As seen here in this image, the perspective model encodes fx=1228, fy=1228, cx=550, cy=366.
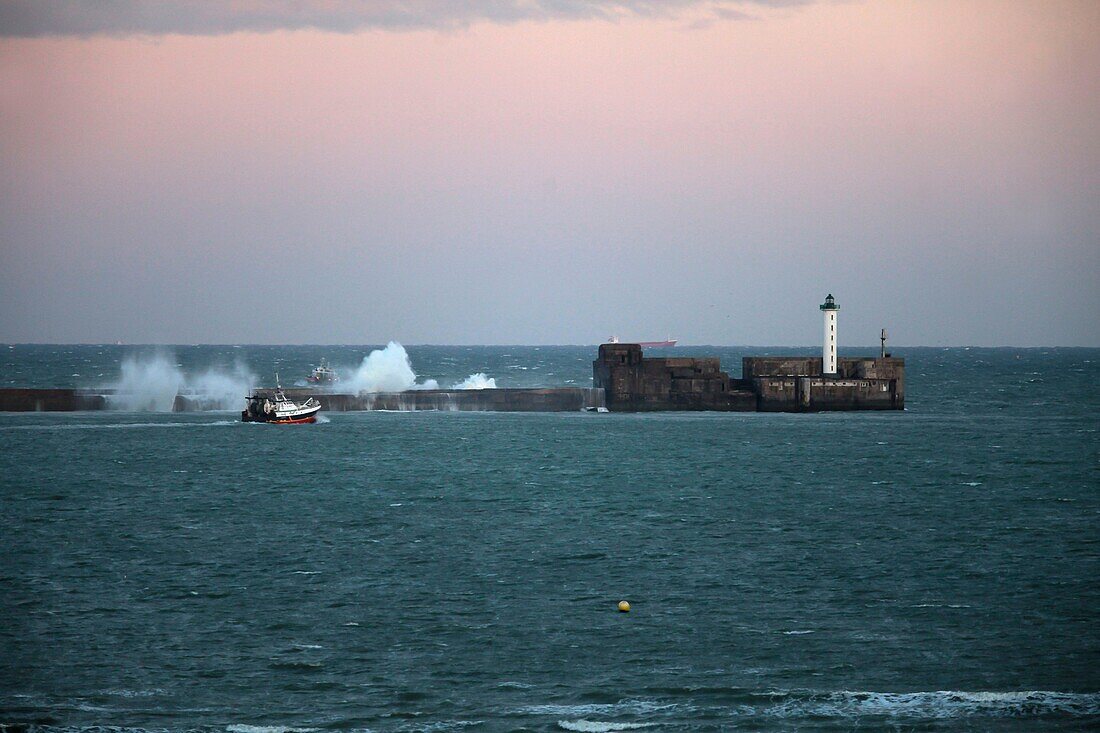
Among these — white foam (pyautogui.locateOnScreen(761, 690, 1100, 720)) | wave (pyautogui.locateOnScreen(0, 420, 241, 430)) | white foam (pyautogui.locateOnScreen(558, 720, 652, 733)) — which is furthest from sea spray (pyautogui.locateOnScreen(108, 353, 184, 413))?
white foam (pyautogui.locateOnScreen(761, 690, 1100, 720))

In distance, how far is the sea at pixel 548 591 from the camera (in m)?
22.3

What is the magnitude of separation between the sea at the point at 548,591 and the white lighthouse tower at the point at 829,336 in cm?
1996

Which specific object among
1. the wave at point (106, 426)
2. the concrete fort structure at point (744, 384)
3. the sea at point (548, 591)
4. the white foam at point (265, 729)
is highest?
the concrete fort structure at point (744, 384)

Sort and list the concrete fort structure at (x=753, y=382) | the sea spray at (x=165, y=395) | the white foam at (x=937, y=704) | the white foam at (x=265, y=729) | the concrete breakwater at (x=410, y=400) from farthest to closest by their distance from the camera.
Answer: the sea spray at (x=165, y=395) → the concrete breakwater at (x=410, y=400) → the concrete fort structure at (x=753, y=382) → the white foam at (x=937, y=704) → the white foam at (x=265, y=729)

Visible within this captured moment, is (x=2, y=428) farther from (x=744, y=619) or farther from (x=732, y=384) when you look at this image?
(x=744, y=619)

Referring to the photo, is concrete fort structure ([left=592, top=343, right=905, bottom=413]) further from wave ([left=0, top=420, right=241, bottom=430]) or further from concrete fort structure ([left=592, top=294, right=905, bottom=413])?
wave ([left=0, top=420, right=241, bottom=430])

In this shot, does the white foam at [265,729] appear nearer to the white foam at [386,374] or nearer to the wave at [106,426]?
the wave at [106,426]

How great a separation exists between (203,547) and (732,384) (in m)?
55.8

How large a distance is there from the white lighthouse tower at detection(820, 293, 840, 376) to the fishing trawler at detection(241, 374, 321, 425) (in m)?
35.8

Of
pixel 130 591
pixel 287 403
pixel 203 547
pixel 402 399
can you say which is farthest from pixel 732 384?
pixel 130 591

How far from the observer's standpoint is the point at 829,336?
8588cm

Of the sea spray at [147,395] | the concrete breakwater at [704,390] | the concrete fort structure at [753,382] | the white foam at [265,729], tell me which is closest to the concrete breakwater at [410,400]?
the concrete breakwater at [704,390]

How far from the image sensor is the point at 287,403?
8400 cm

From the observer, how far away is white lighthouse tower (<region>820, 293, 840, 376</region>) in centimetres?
8544
